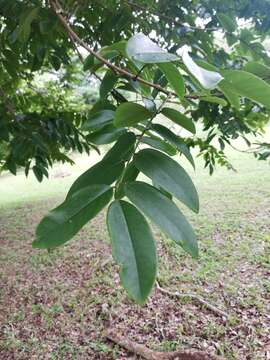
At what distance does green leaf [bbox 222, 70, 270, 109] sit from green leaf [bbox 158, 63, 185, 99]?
0.05 meters

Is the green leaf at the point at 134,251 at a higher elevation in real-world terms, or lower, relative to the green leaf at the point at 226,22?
lower

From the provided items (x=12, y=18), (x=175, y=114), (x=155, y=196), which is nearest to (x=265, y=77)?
(x=175, y=114)

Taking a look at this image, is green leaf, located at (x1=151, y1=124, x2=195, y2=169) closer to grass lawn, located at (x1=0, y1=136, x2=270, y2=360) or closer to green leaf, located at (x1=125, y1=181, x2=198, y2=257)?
green leaf, located at (x1=125, y1=181, x2=198, y2=257)

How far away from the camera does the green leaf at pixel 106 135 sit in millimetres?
550

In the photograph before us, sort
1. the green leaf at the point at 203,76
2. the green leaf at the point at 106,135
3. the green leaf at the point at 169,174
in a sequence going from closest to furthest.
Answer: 1. the green leaf at the point at 203,76
2. the green leaf at the point at 169,174
3. the green leaf at the point at 106,135

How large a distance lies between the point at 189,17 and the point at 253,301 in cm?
185

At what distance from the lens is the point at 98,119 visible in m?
0.57

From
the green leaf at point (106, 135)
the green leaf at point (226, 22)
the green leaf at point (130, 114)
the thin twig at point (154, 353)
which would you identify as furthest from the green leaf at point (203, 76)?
the thin twig at point (154, 353)

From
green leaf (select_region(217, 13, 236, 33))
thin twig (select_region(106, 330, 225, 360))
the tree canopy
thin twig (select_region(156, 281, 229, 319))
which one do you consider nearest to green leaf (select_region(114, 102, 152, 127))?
the tree canopy

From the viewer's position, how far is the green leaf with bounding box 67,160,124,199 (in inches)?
17.5

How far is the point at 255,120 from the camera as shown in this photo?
1.46m

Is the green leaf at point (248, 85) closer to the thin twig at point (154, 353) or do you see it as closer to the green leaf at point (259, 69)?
the green leaf at point (259, 69)

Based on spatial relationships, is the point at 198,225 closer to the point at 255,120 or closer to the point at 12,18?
Result: the point at 255,120

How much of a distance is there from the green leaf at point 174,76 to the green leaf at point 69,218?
149 millimetres
